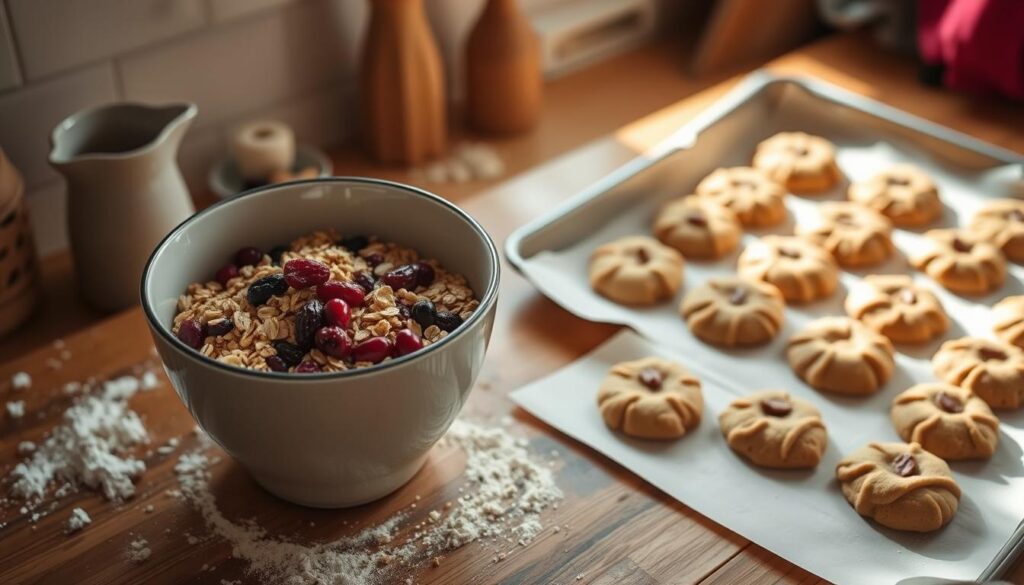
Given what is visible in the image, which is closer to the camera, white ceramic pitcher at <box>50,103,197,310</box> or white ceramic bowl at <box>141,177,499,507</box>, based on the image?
white ceramic bowl at <box>141,177,499,507</box>

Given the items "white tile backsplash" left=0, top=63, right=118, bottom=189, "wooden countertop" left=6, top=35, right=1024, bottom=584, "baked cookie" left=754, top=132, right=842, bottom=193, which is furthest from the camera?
"baked cookie" left=754, top=132, right=842, bottom=193

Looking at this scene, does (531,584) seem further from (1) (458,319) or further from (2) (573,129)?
(2) (573,129)

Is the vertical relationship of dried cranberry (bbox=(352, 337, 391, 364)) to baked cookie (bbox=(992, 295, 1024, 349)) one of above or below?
above

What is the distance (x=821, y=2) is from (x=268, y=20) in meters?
0.83

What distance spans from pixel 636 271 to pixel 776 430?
26 centimetres

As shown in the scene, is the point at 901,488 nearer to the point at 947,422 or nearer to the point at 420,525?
the point at 947,422

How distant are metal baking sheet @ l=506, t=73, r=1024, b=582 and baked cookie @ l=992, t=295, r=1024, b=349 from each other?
0.02 metres

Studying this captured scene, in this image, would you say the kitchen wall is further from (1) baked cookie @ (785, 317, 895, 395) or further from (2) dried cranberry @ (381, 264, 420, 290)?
(1) baked cookie @ (785, 317, 895, 395)

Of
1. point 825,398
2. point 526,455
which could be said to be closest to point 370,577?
point 526,455

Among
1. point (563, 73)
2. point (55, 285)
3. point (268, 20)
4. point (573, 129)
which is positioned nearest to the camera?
point (55, 285)

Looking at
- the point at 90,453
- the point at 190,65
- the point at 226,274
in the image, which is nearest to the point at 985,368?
the point at 226,274

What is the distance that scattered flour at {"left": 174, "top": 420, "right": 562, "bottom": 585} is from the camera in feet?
2.90

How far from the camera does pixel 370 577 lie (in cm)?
88

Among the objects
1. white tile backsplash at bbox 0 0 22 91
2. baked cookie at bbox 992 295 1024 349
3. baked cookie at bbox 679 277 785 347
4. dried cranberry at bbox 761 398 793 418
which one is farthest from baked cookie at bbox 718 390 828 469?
white tile backsplash at bbox 0 0 22 91
